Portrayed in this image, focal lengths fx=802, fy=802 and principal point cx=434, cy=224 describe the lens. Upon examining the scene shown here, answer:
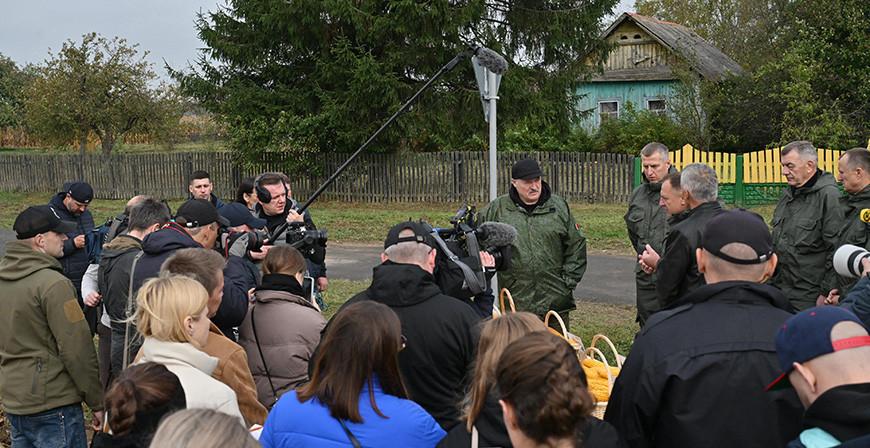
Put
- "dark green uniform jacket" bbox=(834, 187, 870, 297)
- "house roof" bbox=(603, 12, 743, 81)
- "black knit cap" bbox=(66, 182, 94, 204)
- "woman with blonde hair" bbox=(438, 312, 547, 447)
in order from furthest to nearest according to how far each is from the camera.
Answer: "house roof" bbox=(603, 12, 743, 81) < "black knit cap" bbox=(66, 182, 94, 204) < "dark green uniform jacket" bbox=(834, 187, 870, 297) < "woman with blonde hair" bbox=(438, 312, 547, 447)

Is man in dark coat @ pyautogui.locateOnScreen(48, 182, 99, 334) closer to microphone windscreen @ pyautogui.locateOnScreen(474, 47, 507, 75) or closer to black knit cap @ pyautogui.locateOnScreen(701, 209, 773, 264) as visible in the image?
microphone windscreen @ pyautogui.locateOnScreen(474, 47, 507, 75)

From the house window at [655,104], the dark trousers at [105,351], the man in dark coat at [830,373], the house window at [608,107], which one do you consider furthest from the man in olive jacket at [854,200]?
the house window at [608,107]

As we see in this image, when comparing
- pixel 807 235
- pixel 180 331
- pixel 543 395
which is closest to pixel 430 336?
pixel 180 331

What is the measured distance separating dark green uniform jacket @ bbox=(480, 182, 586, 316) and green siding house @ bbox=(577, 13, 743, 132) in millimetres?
26802

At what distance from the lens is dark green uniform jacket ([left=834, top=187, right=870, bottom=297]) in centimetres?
604

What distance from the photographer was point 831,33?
23.3m

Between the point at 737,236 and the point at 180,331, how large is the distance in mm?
2313

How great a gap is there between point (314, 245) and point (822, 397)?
3.85 meters

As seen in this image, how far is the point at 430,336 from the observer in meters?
3.67

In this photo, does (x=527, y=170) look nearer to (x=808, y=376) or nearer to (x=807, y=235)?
(x=807, y=235)

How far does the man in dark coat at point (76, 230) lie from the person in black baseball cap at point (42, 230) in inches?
79.0

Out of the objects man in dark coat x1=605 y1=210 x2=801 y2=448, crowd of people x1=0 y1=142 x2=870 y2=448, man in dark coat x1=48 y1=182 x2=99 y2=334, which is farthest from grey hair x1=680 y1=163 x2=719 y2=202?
man in dark coat x1=48 y1=182 x2=99 y2=334

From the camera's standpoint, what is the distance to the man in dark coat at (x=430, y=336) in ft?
12.1

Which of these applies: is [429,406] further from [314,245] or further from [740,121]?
[740,121]
